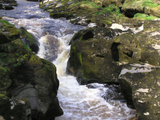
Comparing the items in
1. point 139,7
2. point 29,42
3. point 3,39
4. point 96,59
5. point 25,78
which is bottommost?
point 29,42

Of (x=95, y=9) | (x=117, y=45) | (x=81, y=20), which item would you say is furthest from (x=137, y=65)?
(x=95, y=9)

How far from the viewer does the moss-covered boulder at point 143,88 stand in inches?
157

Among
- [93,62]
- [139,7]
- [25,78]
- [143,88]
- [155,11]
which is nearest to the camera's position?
[25,78]

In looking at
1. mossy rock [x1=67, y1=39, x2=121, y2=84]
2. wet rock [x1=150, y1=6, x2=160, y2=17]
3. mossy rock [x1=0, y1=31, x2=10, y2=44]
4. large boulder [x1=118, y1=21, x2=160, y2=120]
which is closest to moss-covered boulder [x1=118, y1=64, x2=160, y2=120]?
large boulder [x1=118, y1=21, x2=160, y2=120]

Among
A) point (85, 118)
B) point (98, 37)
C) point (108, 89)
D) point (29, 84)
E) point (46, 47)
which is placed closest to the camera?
point (29, 84)

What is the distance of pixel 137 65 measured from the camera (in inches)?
205

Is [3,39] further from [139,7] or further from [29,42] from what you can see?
[139,7]

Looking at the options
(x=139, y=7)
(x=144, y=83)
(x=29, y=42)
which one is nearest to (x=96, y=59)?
(x=144, y=83)

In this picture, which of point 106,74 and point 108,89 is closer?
point 108,89

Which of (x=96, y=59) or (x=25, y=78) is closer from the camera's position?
(x=25, y=78)

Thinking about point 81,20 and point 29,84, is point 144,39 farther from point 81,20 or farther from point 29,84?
point 81,20

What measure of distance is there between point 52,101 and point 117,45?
464 cm

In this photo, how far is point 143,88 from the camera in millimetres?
4328

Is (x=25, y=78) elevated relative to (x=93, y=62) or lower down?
elevated
